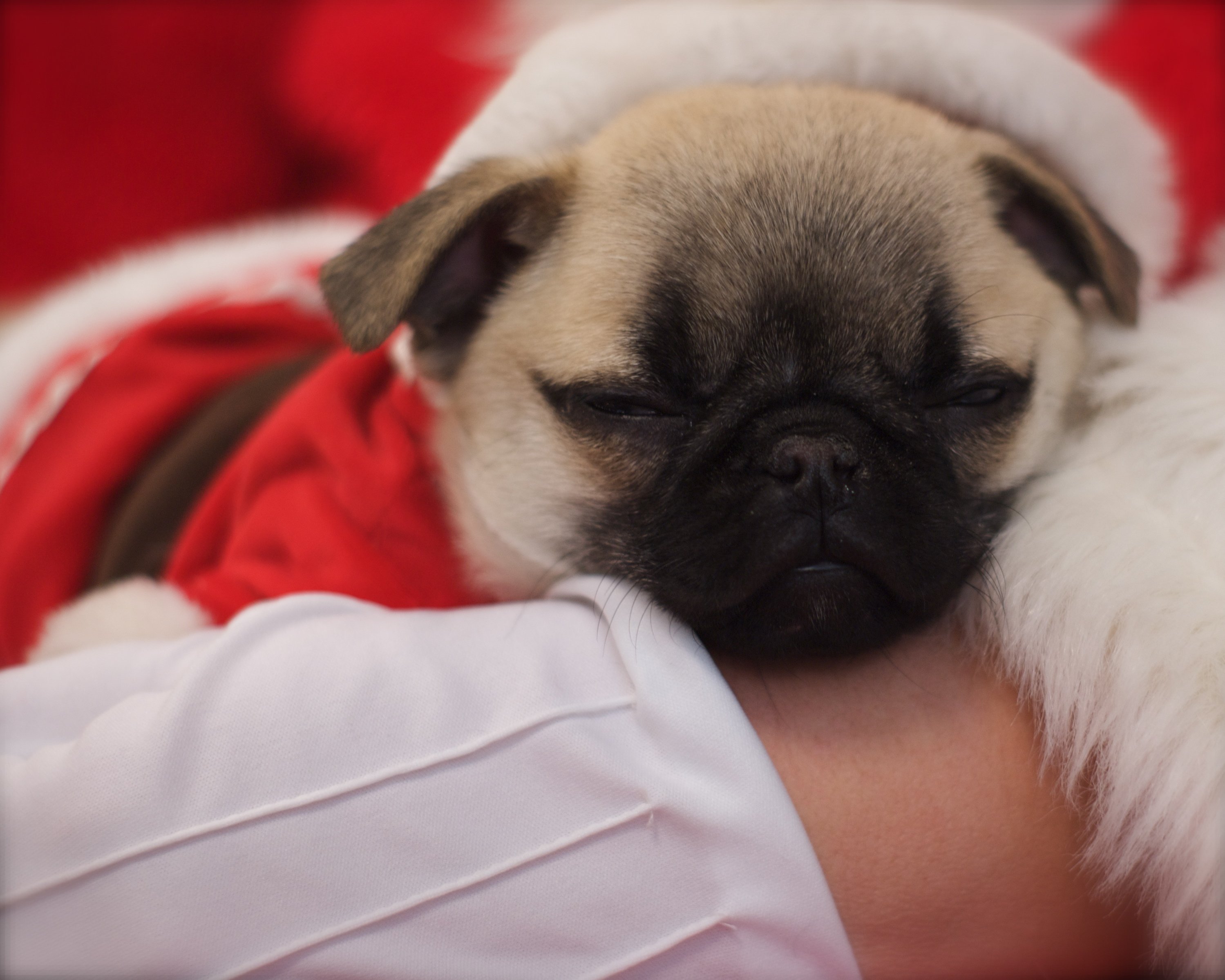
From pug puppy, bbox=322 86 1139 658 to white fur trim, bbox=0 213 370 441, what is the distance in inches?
40.4

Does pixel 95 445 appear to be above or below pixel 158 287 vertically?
below

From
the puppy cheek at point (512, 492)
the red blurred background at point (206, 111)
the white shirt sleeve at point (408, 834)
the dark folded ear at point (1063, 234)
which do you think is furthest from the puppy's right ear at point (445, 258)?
the red blurred background at point (206, 111)

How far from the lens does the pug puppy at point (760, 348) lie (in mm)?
1284

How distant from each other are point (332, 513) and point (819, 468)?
0.84 metres

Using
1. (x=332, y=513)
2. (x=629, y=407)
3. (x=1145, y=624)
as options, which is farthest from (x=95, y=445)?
(x=1145, y=624)

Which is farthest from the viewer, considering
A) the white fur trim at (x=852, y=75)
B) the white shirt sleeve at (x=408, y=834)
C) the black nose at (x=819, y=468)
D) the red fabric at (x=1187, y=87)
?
the red fabric at (x=1187, y=87)

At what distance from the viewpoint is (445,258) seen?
5.06ft

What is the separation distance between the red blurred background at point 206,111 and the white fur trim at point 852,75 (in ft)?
3.03

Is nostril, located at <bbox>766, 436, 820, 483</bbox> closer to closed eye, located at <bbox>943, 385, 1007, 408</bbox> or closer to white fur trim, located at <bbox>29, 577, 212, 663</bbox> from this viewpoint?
closed eye, located at <bbox>943, 385, 1007, 408</bbox>

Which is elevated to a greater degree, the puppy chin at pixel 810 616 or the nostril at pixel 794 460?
the nostril at pixel 794 460

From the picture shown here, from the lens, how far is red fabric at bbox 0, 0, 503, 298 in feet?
9.14

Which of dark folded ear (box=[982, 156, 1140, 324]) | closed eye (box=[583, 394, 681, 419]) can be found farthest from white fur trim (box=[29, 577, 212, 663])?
dark folded ear (box=[982, 156, 1140, 324])

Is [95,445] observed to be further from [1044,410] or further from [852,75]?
[1044,410]

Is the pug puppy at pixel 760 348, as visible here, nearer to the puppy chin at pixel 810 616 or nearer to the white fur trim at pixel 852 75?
the puppy chin at pixel 810 616
